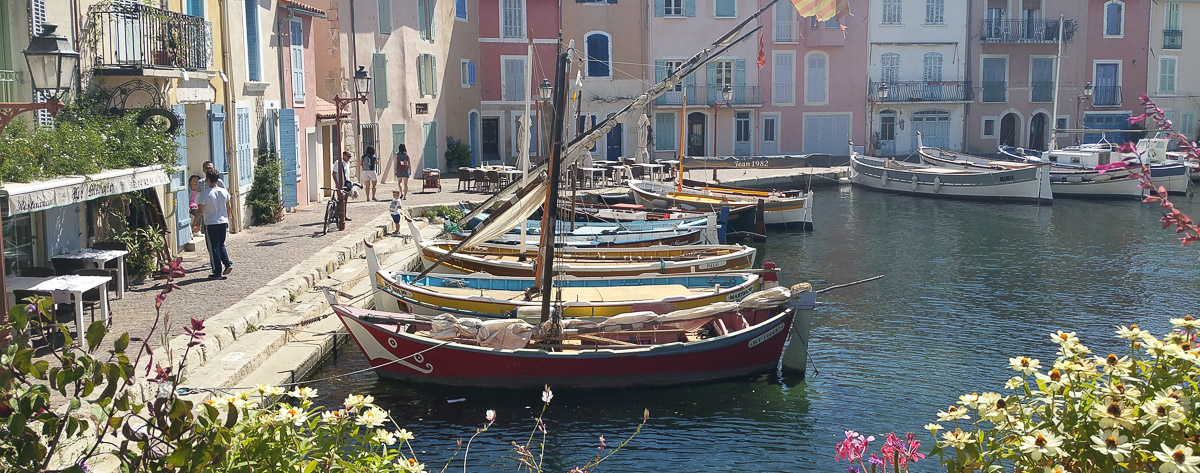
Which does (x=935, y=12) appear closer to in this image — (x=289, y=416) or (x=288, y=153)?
(x=288, y=153)

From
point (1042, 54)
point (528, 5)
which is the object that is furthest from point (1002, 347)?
point (1042, 54)

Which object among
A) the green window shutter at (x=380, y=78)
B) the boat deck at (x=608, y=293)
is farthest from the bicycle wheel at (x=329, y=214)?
the green window shutter at (x=380, y=78)

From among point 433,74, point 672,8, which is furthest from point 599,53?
point 433,74

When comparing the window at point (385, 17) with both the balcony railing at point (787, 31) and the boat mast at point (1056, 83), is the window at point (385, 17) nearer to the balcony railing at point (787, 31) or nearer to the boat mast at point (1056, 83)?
the balcony railing at point (787, 31)

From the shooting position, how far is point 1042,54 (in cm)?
4644

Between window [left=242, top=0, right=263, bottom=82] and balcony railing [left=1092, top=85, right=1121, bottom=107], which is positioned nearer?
window [left=242, top=0, right=263, bottom=82]

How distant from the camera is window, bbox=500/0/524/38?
39.8m

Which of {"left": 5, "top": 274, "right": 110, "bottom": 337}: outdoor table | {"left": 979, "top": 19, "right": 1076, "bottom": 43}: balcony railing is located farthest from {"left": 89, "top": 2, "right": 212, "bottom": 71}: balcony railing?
{"left": 979, "top": 19, "right": 1076, "bottom": 43}: balcony railing

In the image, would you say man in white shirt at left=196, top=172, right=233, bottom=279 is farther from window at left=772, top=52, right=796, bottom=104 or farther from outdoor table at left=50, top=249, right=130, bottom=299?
window at left=772, top=52, right=796, bottom=104

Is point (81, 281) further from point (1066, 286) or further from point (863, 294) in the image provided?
point (1066, 286)

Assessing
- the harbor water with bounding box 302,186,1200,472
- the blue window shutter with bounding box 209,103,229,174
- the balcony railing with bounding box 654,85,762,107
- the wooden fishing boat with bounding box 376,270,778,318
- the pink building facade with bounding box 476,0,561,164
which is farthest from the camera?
the balcony railing with bounding box 654,85,762,107

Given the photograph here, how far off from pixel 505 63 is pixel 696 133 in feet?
25.9

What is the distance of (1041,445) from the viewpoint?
3832mm

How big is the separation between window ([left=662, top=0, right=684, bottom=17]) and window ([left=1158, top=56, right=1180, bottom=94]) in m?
21.5
